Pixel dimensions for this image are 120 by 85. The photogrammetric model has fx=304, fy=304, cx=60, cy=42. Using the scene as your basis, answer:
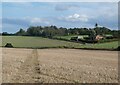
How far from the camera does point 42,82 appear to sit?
14023 millimetres

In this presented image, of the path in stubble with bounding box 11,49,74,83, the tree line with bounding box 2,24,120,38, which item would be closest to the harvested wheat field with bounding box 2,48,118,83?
the path in stubble with bounding box 11,49,74,83

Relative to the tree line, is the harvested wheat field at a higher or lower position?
lower

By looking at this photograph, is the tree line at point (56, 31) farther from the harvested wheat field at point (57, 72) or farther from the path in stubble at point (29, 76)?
the path in stubble at point (29, 76)

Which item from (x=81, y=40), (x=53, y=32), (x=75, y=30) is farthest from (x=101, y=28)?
(x=81, y=40)

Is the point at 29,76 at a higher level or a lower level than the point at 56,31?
lower

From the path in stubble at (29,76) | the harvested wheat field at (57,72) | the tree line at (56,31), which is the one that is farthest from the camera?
the tree line at (56,31)

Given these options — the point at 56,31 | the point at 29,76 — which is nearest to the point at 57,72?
the point at 29,76

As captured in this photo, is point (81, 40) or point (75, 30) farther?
point (75, 30)

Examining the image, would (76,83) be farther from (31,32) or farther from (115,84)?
(31,32)

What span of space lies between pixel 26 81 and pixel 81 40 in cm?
8039

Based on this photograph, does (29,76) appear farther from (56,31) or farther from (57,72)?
(56,31)

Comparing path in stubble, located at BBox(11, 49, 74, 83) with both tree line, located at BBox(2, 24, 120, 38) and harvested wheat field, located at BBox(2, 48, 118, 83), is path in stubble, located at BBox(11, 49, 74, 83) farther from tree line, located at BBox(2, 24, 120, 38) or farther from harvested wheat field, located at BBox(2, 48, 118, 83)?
tree line, located at BBox(2, 24, 120, 38)

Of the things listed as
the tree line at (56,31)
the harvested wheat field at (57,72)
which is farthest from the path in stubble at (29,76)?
the tree line at (56,31)

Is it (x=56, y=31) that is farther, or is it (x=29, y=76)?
(x=56, y=31)
